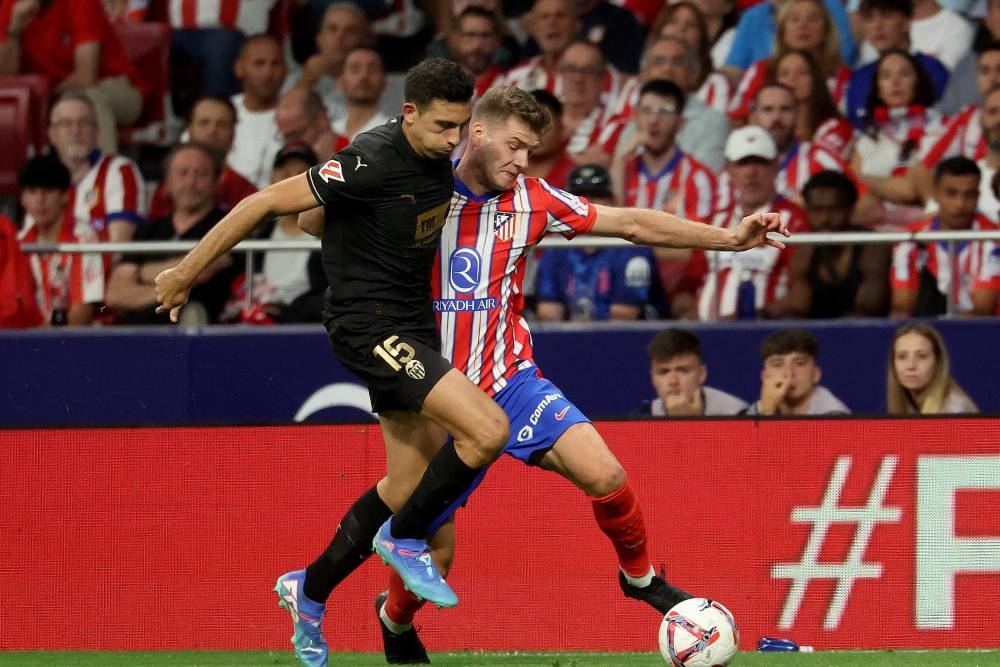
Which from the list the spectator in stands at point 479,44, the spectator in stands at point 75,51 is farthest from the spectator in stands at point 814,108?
the spectator in stands at point 75,51

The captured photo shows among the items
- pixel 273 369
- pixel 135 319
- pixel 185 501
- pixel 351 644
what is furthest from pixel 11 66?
pixel 351 644

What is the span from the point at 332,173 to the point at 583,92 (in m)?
5.15

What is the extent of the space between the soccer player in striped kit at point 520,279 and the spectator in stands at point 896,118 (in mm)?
4207

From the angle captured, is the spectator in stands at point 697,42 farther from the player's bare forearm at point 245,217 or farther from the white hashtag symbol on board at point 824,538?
the player's bare forearm at point 245,217

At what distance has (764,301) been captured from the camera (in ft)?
32.7

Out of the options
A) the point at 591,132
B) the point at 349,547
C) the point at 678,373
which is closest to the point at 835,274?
the point at 678,373

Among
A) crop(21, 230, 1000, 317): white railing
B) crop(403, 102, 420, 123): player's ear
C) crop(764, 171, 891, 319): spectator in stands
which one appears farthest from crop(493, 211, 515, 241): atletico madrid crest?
crop(764, 171, 891, 319): spectator in stands

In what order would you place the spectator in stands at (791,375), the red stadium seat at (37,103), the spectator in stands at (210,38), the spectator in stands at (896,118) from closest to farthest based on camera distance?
1. the spectator in stands at (791,375)
2. the spectator in stands at (896,118)
3. the red stadium seat at (37,103)
4. the spectator in stands at (210,38)

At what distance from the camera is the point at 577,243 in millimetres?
9648

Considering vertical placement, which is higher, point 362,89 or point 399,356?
point 362,89

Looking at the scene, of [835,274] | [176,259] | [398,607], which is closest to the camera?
[398,607]

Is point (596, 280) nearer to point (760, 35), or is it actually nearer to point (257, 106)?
point (760, 35)

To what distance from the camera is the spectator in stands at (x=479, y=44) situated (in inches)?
465

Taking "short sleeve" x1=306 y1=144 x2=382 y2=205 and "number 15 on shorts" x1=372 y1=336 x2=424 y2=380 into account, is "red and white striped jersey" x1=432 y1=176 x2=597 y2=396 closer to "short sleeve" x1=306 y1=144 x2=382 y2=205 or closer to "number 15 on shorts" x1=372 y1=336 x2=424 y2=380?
"number 15 on shorts" x1=372 y1=336 x2=424 y2=380
